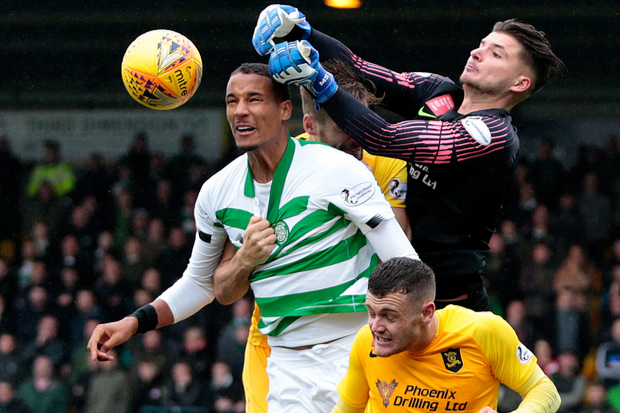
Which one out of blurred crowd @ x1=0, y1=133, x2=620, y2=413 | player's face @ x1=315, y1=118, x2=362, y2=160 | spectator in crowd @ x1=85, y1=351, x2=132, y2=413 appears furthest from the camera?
spectator in crowd @ x1=85, y1=351, x2=132, y2=413

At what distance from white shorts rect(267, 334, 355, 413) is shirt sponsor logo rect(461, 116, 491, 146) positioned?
3.02 ft

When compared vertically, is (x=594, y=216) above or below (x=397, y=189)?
below

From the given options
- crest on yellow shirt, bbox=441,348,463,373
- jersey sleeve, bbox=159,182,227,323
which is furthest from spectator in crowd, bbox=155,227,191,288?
crest on yellow shirt, bbox=441,348,463,373

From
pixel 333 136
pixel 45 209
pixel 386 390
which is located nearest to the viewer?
pixel 386 390

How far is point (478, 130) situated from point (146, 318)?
61.9 inches

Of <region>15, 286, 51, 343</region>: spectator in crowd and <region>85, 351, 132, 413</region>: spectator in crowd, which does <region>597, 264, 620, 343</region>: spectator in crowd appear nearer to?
<region>85, 351, 132, 413</region>: spectator in crowd

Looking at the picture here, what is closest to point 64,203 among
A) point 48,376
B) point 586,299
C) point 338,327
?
point 48,376

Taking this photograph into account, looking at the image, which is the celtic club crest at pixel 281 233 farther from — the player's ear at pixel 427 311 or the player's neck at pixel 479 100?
the player's neck at pixel 479 100

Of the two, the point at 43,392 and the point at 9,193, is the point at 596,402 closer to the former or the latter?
the point at 43,392

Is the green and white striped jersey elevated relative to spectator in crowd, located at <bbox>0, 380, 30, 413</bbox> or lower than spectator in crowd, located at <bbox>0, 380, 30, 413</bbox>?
elevated

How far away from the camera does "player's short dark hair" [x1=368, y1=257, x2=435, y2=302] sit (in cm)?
286

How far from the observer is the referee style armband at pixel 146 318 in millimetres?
3631

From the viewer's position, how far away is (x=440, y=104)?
3.83 m

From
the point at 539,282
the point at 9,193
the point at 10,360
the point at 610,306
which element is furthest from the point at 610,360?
the point at 9,193
